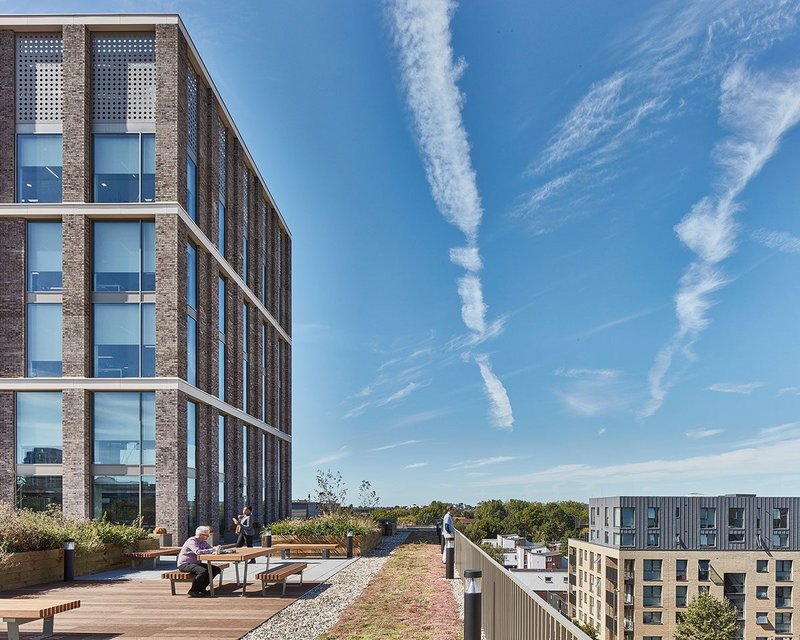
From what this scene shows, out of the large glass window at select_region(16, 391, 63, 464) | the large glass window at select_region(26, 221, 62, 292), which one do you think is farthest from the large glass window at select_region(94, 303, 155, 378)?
the large glass window at select_region(16, 391, 63, 464)

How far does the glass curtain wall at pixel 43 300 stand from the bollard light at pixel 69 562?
1056cm

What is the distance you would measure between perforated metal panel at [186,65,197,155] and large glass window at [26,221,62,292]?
588cm

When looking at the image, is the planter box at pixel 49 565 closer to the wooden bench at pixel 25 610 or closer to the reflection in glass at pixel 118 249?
the wooden bench at pixel 25 610

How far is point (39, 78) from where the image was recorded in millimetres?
25891

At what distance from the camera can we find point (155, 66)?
26188mm

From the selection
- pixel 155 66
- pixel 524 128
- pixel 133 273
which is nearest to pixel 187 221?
pixel 133 273

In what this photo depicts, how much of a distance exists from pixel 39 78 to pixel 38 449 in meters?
12.9

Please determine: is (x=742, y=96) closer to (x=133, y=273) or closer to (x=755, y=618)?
(x=755, y=618)

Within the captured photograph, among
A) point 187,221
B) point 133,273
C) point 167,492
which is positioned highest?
point 187,221

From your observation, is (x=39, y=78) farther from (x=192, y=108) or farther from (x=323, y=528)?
(x=323, y=528)

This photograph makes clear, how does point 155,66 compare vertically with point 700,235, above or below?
below

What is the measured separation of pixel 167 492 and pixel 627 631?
8113 cm

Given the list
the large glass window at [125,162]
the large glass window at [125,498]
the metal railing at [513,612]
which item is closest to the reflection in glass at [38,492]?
the large glass window at [125,498]

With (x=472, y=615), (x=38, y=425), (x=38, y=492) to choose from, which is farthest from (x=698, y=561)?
(x=472, y=615)
